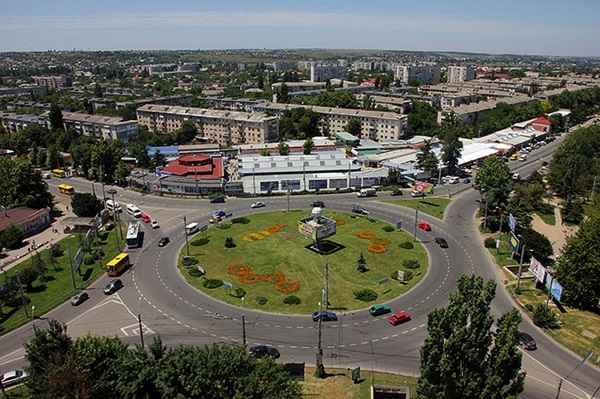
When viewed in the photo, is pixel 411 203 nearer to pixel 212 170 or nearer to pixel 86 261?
pixel 212 170

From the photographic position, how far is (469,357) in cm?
2733

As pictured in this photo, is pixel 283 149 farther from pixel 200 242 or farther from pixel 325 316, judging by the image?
pixel 325 316

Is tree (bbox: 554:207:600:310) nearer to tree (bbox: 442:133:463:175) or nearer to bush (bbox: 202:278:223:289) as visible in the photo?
bush (bbox: 202:278:223:289)

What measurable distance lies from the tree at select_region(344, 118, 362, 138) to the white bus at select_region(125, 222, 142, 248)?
7950cm

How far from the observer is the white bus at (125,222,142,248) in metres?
61.1

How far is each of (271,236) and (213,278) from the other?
1443cm

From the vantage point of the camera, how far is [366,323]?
43188 millimetres

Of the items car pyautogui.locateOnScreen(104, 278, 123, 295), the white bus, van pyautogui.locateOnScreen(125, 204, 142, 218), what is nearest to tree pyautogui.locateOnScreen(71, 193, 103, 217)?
van pyautogui.locateOnScreen(125, 204, 142, 218)

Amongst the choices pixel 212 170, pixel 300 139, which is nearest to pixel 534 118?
pixel 300 139

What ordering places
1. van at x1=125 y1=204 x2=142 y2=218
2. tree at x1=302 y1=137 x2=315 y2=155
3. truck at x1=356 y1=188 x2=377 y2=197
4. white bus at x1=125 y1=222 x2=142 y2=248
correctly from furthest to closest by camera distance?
tree at x1=302 y1=137 x2=315 y2=155
truck at x1=356 y1=188 x2=377 y2=197
van at x1=125 y1=204 x2=142 y2=218
white bus at x1=125 y1=222 x2=142 y2=248

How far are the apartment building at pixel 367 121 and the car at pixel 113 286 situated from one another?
9400 centimetres

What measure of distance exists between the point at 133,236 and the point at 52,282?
41.1 feet

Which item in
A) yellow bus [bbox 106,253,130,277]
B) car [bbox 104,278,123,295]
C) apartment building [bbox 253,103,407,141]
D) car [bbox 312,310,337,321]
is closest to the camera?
car [bbox 312,310,337,321]

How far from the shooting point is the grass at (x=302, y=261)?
4822 centimetres
